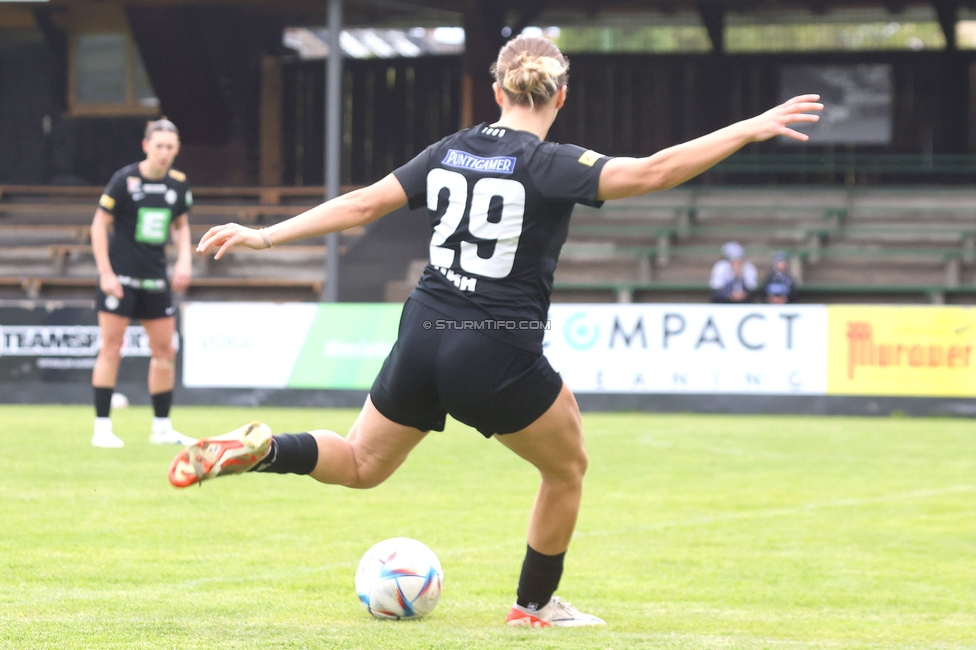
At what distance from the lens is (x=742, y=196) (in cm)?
2400

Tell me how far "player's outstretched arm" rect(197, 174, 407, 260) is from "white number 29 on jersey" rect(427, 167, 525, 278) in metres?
0.19

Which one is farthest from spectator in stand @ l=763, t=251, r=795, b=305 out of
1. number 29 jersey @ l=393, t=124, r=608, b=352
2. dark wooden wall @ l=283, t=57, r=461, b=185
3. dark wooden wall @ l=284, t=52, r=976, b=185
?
number 29 jersey @ l=393, t=124, r=608, b=352

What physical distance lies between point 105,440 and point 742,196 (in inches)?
638

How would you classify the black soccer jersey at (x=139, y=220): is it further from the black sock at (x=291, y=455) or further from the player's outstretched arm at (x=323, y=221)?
the black sock at (x=291, y=455)

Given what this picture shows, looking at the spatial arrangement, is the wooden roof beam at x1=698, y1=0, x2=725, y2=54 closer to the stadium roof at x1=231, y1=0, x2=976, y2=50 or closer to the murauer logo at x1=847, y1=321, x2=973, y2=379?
the stadium roof at x1=231, y1=0, x2=976, y2=50

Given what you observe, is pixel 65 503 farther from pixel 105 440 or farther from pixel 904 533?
pixel 904 533

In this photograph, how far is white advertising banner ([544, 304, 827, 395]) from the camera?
49.5ft

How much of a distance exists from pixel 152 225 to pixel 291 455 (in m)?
6.14

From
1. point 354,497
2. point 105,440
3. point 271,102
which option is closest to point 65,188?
point 271,102

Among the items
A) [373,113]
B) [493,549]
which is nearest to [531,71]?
[493,549]

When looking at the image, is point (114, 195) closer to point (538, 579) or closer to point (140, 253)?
point (140, 253)

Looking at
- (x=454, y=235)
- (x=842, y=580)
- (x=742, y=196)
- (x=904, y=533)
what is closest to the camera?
(x=454, y=235)

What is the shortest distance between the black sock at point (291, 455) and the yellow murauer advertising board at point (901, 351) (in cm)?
1162

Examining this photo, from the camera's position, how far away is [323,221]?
14.0ft
